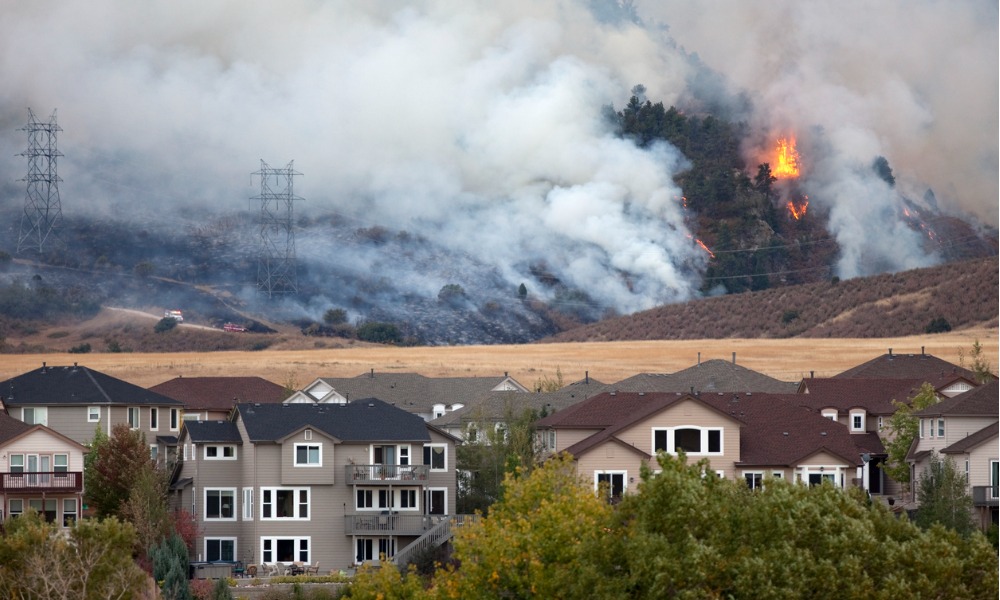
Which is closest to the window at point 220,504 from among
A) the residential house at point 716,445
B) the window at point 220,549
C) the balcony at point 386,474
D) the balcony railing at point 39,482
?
the window at point 220,549

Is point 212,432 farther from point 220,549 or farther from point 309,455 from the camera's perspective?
point 220,549

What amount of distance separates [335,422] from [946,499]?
80.2ft

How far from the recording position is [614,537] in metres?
41.8

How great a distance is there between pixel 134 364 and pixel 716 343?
179 ft

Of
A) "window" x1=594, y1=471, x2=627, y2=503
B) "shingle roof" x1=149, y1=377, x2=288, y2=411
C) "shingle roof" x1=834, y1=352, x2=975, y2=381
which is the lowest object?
"window" x1=594, y1=471, x2=627, y2=503

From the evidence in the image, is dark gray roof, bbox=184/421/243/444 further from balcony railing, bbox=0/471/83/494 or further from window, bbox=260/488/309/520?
balcony railing, bbox=0/471/83/494

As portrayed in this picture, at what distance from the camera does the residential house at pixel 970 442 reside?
66.1 metres

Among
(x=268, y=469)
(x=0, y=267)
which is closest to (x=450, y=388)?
(x=268, y=469)

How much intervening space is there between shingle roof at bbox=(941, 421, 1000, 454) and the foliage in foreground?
23.2 metres

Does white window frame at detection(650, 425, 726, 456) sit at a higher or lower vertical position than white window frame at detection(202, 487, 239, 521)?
higher

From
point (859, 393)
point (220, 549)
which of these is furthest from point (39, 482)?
point (859, 393)

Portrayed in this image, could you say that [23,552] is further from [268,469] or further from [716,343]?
[716,343]

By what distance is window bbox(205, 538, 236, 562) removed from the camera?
228ft

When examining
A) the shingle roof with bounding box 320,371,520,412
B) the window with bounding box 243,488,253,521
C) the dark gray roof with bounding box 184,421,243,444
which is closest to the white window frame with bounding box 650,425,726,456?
the window with bounding box 243,488,253,521
